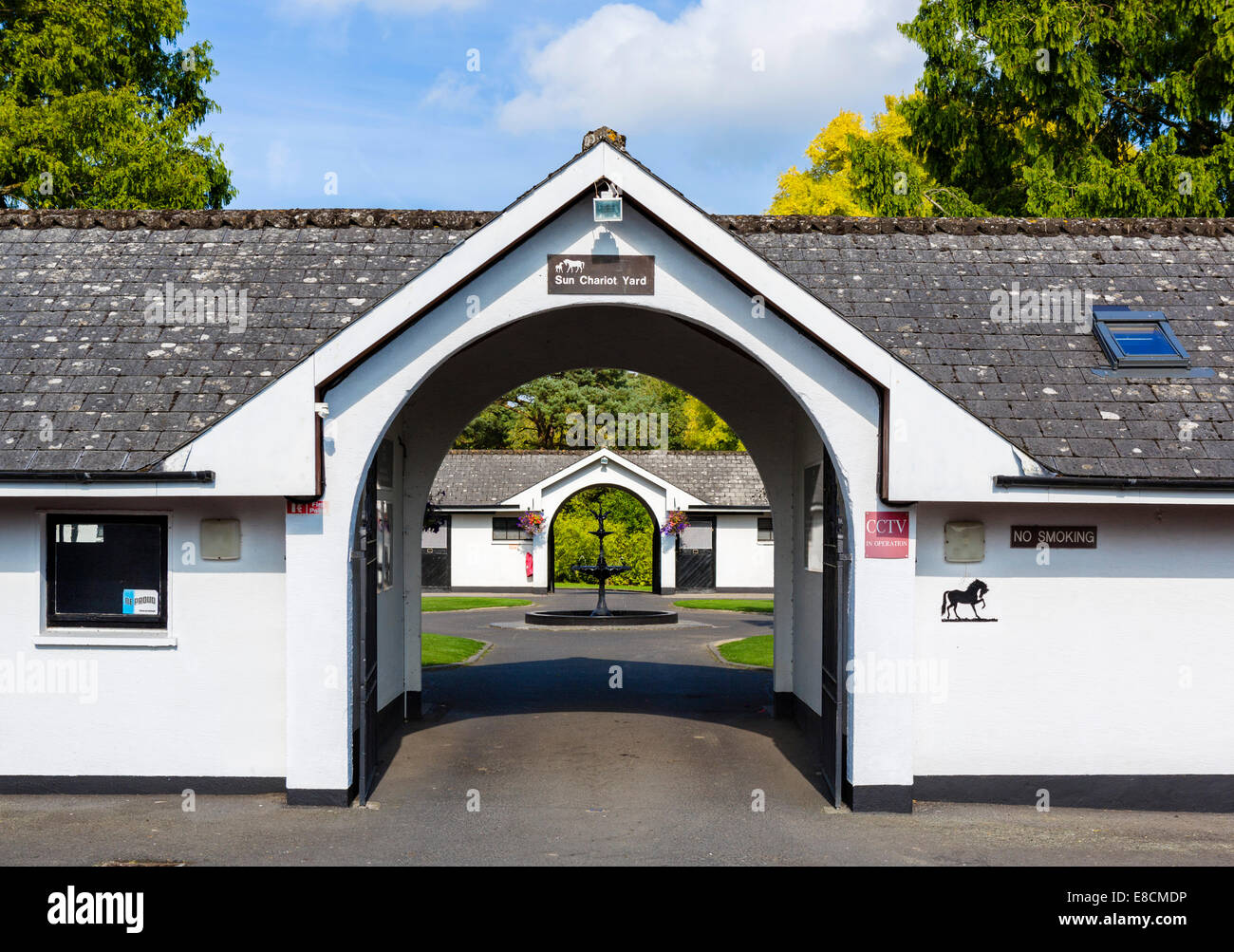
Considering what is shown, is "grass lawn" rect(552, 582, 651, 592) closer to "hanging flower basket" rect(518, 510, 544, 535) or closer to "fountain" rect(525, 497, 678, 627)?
"hanging flower basket" rect(518, 510, 544, 535)

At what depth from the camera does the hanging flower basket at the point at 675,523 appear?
39.3 m

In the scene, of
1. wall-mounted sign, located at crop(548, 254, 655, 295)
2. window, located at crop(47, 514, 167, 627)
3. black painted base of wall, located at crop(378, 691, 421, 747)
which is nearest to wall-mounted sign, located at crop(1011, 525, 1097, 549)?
wall-mounted sign, located at crop(548, 254, 655, 295)

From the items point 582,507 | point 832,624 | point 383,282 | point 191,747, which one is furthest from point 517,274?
point 582,507

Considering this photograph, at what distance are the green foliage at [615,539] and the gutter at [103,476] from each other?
33.9 metres

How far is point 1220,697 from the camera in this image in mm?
10062

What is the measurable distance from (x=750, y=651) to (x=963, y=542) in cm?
1270

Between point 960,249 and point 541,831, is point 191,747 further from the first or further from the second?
point 960,249

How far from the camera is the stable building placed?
9.49 meters

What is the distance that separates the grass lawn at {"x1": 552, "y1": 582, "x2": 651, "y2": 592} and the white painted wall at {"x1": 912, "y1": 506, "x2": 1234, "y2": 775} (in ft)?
105

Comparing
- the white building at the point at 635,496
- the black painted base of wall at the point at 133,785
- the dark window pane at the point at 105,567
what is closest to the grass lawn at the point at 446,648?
the black painted base of wall at the point at 133,785

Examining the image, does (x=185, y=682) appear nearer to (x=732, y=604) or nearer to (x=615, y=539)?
(x=732, y=604)

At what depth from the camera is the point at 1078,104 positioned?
23.3 m

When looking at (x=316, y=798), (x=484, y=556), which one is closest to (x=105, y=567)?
(x=316, y=798)

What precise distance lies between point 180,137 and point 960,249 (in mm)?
17896
